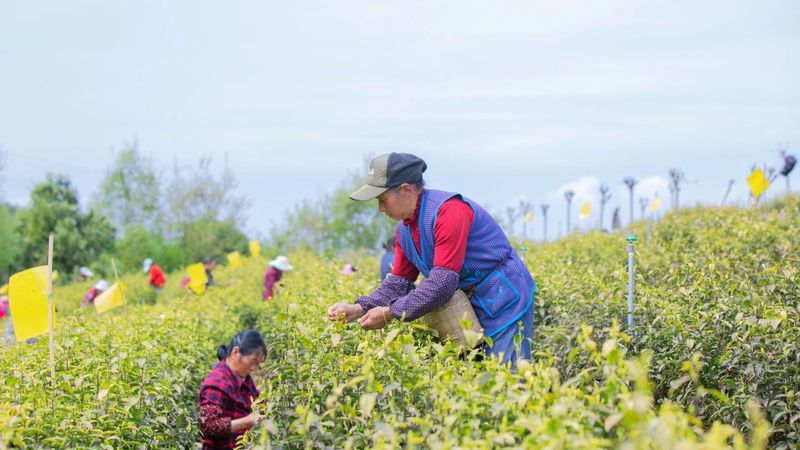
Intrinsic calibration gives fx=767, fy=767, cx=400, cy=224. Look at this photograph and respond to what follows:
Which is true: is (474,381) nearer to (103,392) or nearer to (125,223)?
(103,392)

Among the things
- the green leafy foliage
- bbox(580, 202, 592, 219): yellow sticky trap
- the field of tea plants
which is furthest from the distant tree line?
the field of tea plants

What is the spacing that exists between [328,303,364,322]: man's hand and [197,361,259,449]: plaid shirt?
1.14 meters

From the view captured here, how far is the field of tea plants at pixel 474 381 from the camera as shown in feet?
6.10

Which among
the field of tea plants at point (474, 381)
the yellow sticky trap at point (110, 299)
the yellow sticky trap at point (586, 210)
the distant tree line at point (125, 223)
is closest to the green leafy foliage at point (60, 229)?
the distant tree line at point (125, 223)

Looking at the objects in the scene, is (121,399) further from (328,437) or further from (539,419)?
(539,419)

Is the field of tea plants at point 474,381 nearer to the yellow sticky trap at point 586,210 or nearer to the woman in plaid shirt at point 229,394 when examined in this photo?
the woman in plaid shirt at point 229,394

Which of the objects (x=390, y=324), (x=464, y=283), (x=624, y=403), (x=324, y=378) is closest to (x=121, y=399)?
(x=324, y=378)

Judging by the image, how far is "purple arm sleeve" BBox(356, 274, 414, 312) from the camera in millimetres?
3342

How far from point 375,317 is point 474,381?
93 cm

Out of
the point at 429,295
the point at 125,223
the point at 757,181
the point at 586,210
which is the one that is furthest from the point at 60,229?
the point at 429,295

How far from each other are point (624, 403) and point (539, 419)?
0.20 m

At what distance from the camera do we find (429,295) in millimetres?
3062

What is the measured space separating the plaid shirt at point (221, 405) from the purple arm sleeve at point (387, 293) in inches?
42.7

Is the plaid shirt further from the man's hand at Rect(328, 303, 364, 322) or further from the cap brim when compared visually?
→ the cap brim
